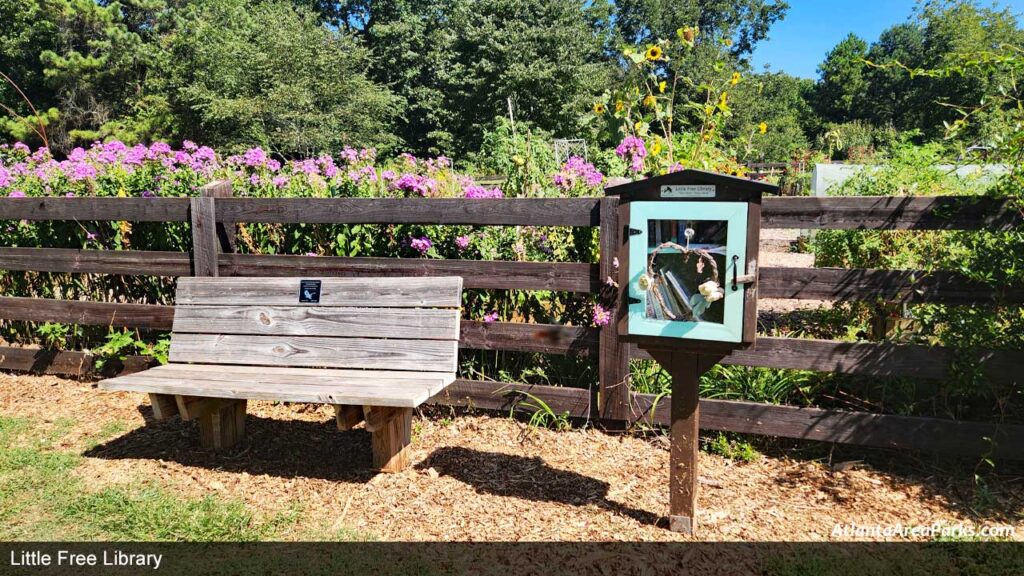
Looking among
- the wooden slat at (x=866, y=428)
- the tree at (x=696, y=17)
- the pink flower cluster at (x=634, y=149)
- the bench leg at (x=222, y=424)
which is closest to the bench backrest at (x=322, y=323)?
the bench leg at (x=222, y=424)

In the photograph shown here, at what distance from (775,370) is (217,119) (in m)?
26.1

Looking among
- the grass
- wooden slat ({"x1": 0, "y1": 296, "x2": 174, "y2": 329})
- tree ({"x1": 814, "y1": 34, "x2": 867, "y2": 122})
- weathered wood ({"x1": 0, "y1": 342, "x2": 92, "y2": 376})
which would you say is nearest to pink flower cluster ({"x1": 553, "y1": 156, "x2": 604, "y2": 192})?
the grass

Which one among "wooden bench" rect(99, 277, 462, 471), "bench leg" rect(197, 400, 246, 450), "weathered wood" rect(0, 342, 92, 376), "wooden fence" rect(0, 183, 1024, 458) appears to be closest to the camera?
"wooden fence" rect(0, 183, 1024, 458)

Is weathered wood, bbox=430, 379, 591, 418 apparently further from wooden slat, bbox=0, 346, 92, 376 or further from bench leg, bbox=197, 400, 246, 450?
wooden slat, bbox=0, 346, 92, 376

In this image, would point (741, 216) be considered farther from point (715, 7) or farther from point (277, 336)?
point (715, 7)

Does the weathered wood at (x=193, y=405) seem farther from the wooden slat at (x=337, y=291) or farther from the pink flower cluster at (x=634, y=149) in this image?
the pink flower cluster at (x=634, y=149)

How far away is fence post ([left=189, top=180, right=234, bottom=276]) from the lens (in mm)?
4387

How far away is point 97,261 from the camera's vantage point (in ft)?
15.8

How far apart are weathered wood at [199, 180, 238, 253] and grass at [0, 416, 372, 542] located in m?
1.51

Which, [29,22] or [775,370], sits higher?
[29,22]

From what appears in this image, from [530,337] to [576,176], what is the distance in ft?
4.47

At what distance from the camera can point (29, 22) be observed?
33406 millimetres

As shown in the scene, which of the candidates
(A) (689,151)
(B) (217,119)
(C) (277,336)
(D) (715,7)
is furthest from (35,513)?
(D) (715,7)

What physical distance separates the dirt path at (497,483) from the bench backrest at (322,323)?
1.73 feet
